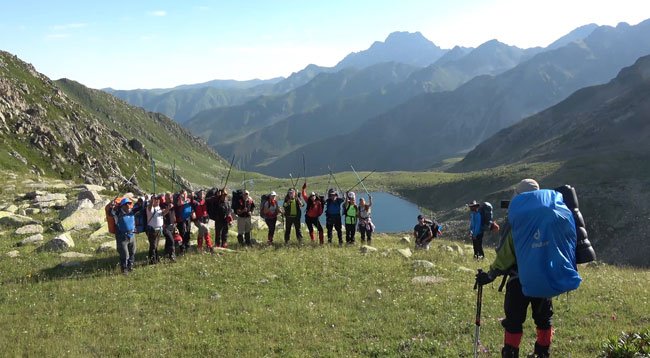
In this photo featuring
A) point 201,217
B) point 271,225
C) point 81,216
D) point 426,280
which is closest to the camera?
point 426,280

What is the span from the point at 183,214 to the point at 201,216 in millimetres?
1340

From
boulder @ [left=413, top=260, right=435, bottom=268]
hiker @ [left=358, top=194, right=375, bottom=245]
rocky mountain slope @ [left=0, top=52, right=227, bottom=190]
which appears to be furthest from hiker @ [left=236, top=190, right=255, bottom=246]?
rocky mountain slope @ [left=0, top=52, right=227, bottom=190]

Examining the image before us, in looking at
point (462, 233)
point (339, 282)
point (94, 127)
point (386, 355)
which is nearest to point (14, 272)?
point (339, 282)

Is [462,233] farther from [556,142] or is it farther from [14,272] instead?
[556,142]

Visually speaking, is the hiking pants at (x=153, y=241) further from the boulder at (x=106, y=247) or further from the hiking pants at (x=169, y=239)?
the boulder at (x=106, y=247)

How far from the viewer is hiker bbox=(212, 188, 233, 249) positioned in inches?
867

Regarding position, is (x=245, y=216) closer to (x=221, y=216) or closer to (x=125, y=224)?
(x=221, y=216)

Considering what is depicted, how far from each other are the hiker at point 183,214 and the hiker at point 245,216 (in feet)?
8.63

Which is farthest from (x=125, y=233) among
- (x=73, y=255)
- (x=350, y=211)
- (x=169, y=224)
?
(x=350, y=211)

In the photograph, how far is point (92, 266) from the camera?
1889 centimetres

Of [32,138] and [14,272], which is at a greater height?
[32,138]

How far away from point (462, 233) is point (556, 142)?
10762cm

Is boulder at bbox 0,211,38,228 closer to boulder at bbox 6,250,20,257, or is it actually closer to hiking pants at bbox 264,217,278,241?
boulder at bbox 6,250,20,257

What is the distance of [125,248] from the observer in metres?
17.6
